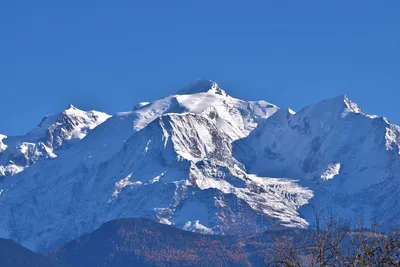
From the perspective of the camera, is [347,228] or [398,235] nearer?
[398,235]

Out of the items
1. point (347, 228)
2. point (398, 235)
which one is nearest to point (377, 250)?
point (398, 235)

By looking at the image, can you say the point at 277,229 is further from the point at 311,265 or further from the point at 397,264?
the point at 397,264

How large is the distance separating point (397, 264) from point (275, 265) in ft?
18.3

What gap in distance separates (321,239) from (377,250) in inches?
160

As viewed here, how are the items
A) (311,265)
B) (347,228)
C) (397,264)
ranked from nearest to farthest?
(397,264), (311,265), (347,228)

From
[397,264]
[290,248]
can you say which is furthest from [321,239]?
[397,264]

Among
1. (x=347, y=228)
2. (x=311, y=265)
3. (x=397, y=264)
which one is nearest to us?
(x=397, y=264)

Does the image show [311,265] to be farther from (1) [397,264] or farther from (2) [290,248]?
(1) [397,264]

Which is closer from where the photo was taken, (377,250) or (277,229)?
(377,250)

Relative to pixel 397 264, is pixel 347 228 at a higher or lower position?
higher

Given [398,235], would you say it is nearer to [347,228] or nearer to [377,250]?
[377,250]

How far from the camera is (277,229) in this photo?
60.1m

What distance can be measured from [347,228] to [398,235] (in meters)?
5.53

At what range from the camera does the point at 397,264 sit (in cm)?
5181
